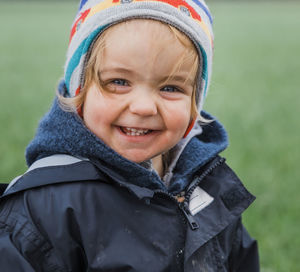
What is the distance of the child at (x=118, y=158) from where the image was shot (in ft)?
5.43

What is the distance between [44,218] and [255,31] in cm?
1906

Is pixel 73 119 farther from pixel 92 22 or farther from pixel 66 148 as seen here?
pixel 92 22

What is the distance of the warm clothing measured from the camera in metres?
1.63

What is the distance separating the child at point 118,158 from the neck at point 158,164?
0.36 ft

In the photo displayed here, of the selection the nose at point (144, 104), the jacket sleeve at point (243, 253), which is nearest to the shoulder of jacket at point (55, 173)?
the nose at point (144, 104)

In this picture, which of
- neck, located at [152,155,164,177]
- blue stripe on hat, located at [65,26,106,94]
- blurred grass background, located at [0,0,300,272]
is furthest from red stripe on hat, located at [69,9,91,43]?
blurred grass background, located at [0,0,300,272]

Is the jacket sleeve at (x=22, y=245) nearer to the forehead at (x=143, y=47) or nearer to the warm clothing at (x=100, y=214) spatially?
the warm clothing at (x=100, y=214)

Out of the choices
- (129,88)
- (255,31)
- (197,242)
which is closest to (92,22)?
(129,88)

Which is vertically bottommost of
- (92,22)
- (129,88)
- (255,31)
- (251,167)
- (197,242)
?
(255,31)

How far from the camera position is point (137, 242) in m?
1.76

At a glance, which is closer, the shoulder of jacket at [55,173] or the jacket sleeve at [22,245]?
the jacket sleeve at [22,245]

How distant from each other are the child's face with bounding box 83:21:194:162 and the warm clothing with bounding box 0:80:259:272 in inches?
2.4

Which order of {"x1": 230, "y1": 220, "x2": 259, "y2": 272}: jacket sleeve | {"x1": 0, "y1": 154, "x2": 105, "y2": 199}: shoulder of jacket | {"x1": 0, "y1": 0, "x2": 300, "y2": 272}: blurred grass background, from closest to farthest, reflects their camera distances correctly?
{"x1": 0, "y1": 154, "x2": 105, "y2": 199}: shoulder of jacket < {"x1": 230, "y1": 220, "x2": 259, "y2": 272}: jacket sleeve < {"x1": 0, "y1": 0, "x2": 300, "y2": 272}: blurred grass background

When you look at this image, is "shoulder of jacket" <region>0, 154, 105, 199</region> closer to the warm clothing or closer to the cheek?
the warm clothing
